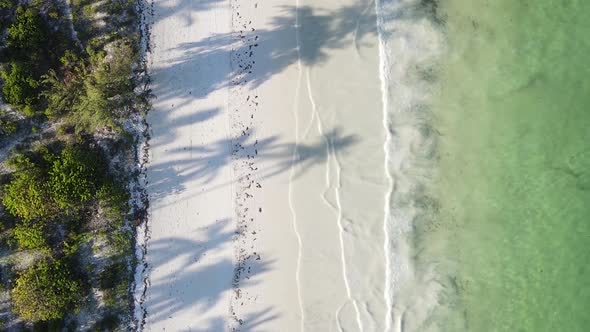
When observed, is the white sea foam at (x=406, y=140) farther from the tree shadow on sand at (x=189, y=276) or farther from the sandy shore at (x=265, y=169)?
the tree shadow on sand at (x=189, y=276)

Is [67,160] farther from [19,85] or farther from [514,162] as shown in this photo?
[514,162]

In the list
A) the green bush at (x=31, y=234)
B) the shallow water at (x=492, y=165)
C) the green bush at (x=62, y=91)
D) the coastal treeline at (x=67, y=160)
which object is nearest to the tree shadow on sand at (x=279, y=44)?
the shallow water at (x=492, y=165)

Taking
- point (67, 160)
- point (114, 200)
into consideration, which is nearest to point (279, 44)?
point (114, 200)

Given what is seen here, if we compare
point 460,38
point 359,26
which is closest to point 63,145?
point 359,26

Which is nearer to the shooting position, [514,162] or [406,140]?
[406,140]

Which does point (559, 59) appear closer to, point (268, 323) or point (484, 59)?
point (484, 59)
